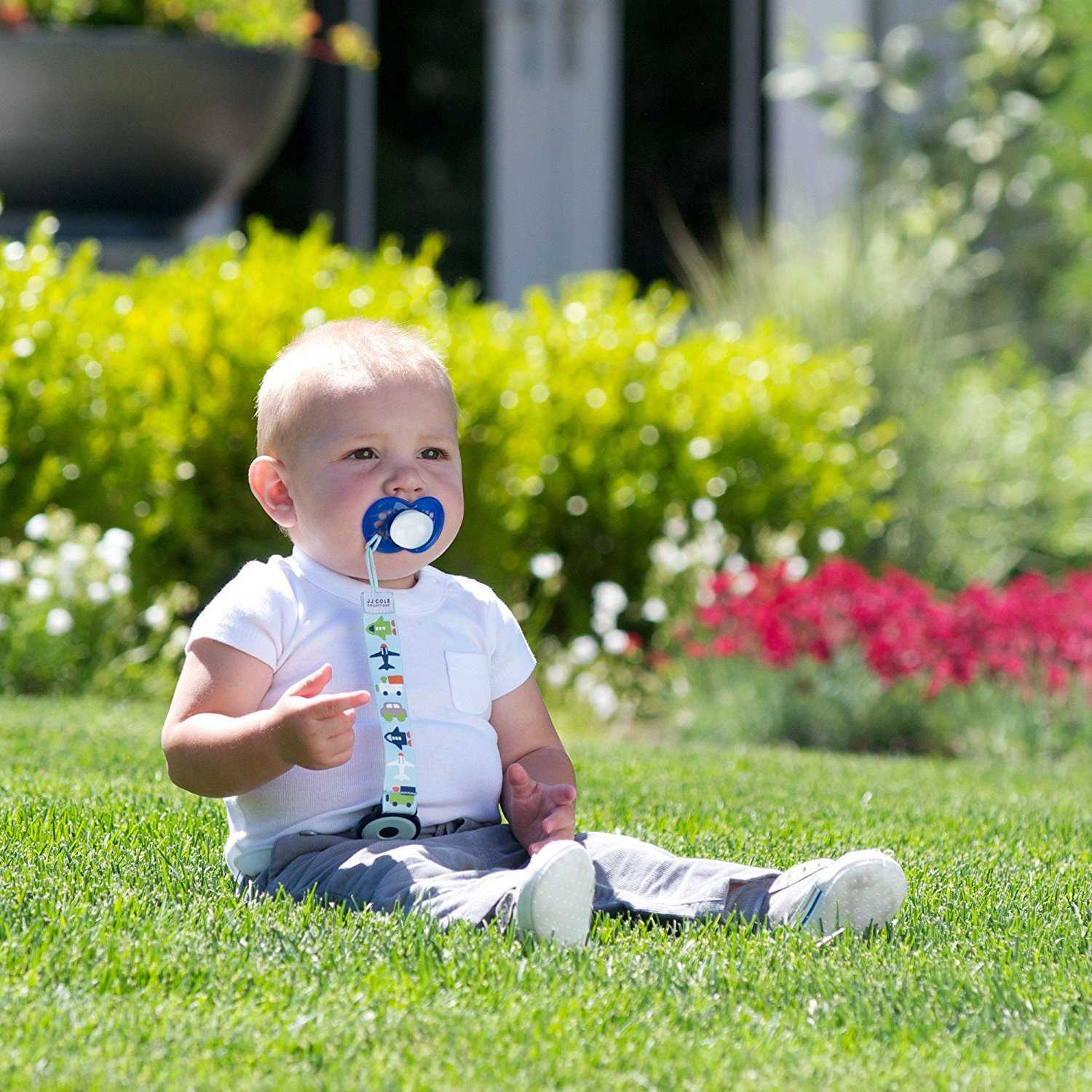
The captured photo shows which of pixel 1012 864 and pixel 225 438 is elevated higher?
pixel 225 438

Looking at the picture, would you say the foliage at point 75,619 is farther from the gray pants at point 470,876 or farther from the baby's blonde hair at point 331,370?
the gray pants at point 470,876

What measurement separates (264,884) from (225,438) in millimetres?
3297

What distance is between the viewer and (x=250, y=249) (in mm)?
6051

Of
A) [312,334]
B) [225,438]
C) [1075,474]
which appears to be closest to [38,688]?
[225,438]

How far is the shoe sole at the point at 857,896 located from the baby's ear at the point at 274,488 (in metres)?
0.95

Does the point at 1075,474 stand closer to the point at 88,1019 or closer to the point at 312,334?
the point at 312,334

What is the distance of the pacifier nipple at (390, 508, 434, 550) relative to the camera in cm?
241

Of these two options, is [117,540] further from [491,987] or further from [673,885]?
[491,987]

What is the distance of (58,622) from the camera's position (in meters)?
4.96

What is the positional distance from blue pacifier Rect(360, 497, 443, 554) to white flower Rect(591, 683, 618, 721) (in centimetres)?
348

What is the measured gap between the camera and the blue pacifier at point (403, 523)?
7.93 ft

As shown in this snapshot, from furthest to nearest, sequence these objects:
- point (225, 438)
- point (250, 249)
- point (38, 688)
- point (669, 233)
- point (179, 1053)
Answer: point (669, 233) → point (250, 249) → point (225, 438) → point (38, 688) → point (179, 1053)

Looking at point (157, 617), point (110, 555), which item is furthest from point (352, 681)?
point (157, 617)

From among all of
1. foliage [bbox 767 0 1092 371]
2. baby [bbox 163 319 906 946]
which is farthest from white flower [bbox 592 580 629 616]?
foliage [bbox 767 0 1092 371]
